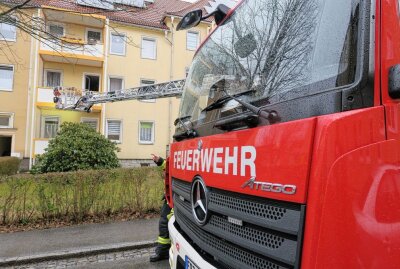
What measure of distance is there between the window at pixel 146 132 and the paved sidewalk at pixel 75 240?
1400 centimetres

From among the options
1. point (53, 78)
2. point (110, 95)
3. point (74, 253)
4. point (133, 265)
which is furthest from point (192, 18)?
point (53, 78)

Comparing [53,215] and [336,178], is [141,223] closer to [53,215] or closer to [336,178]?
[53,215]

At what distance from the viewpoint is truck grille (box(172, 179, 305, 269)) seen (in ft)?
4.31

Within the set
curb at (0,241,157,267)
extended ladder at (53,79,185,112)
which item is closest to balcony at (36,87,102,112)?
extended ladder at (53,79,185,112)

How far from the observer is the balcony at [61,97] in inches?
675

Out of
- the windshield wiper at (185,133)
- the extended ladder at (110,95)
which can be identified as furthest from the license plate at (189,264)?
the extended ladder at (110,95)

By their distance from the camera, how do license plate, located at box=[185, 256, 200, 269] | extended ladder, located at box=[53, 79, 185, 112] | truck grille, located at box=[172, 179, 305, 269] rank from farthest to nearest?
1. extended ladder, located at box=[53, 79, 185, 112]
2. license plate, located at box=[185, 256, 200, 269]
3. truck grille, located at box=[172, 179, 305, 269]

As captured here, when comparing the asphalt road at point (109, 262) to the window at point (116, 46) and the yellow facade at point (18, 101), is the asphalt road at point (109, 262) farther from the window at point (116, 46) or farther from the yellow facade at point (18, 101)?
the window at point (116, 46)

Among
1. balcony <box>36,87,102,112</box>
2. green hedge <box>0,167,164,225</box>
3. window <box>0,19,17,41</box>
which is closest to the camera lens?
window <box>0,19,17,41</box>

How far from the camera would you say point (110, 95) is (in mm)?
14320

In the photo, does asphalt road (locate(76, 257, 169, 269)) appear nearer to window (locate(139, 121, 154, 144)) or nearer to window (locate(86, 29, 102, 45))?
window (locate(139, 121, 154, 144))

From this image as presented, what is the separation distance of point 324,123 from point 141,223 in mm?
6245

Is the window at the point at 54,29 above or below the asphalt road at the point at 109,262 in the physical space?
→ above

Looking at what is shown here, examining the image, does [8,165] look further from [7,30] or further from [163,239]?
[163,239]
